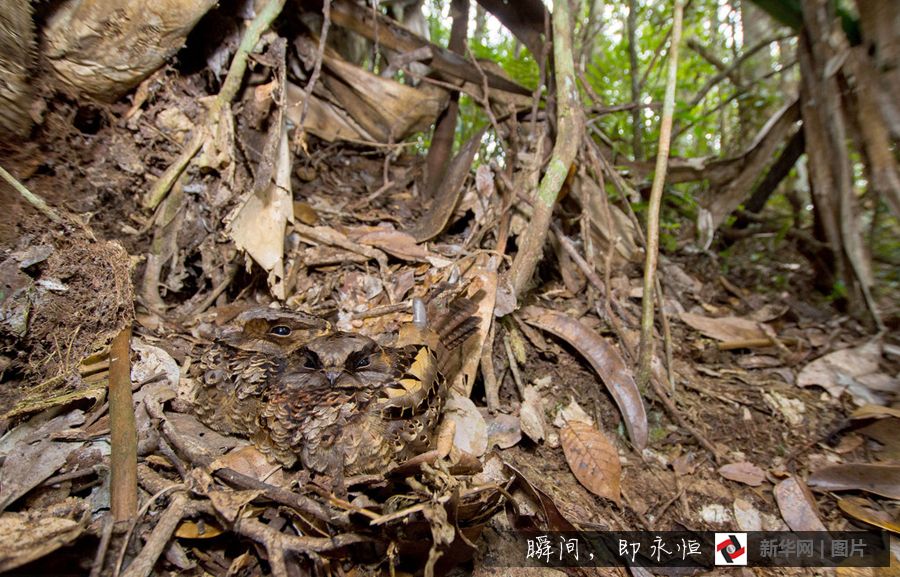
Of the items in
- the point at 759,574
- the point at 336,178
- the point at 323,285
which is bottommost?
the point at 759,574

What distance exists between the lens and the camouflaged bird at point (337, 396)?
5.01 feet

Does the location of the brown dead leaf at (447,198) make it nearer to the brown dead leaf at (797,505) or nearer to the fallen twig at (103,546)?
the fallen twig at (103,546)

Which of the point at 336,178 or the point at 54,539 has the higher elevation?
the point at 336,178

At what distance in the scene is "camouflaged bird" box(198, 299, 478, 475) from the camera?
5.01ft

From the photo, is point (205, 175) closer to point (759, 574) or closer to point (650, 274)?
point (650, 274)

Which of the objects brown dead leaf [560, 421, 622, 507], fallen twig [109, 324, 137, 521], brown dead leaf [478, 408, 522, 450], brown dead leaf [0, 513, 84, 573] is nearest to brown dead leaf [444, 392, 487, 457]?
brown dead leaf [478, 408, 522, 450]

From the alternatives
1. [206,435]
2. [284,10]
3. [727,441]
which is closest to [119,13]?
[284,10]

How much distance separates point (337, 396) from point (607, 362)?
1340 mm

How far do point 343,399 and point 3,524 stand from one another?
3.16 feet

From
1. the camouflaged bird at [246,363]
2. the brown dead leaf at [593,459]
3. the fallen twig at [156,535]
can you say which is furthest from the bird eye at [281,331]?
the brown dead leaf at [593,459]

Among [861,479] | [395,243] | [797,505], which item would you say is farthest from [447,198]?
[861,479]

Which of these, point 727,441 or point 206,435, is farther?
point 727,441

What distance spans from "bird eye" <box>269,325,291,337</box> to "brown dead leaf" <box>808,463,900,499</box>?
8.15 feet

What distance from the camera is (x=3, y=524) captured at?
113 cm
